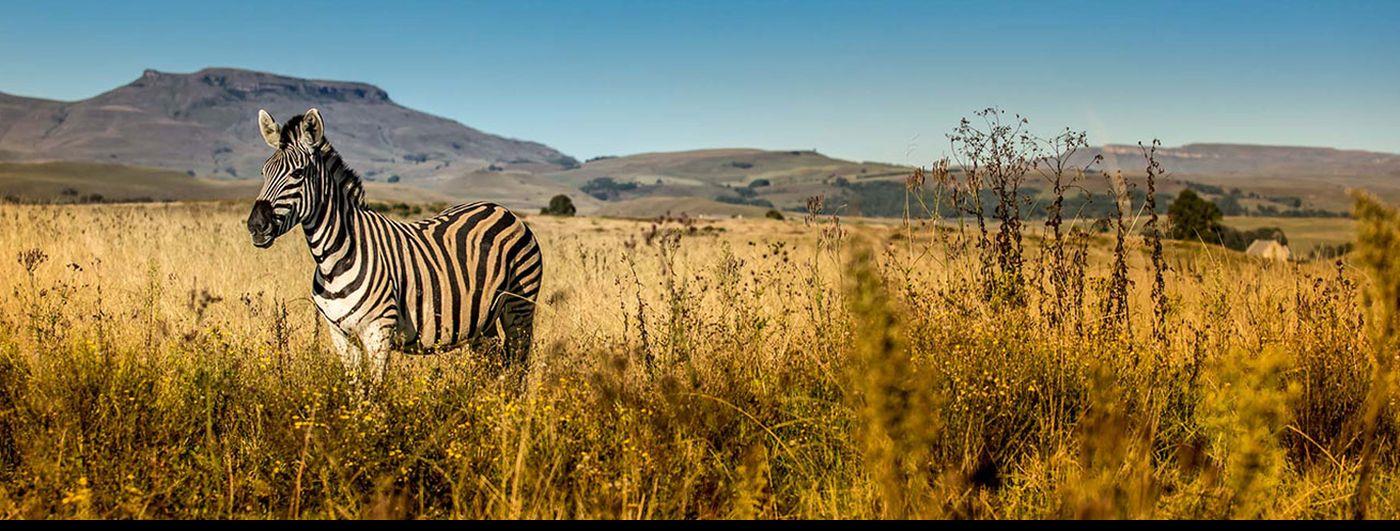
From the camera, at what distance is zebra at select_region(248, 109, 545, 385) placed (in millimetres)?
5340

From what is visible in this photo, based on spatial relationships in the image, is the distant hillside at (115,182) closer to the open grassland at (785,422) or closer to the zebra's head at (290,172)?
the zebra's head at (290,172)

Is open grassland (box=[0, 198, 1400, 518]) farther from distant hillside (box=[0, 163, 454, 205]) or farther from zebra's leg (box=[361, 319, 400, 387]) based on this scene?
distant hillside (box=[0, 163, 454, 205])

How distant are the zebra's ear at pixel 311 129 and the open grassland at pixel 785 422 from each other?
1.34 m

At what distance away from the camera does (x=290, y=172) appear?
535 cm

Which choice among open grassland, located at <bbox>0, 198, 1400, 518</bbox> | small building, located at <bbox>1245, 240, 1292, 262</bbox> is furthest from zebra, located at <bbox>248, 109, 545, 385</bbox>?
small building, located at <bbox>1245, 240, 1292, 262</bbox>

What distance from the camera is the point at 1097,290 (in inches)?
243

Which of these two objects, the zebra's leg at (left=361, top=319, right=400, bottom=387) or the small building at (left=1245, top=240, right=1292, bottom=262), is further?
the small building at (left=1245, top=240, right=1292, bottom=262)

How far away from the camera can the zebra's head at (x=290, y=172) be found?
17.2 feet

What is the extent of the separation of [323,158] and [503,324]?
1974 mm

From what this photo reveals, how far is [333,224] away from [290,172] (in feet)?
1.41

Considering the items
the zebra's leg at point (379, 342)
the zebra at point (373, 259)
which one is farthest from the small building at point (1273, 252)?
the zebra's leg at point (379, 342)

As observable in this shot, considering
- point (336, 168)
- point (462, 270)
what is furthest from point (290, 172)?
point (462, 270)

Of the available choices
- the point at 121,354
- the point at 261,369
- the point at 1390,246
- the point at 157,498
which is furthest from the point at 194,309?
the point at 1390,246

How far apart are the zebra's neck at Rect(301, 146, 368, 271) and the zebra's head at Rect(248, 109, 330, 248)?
66 mm
